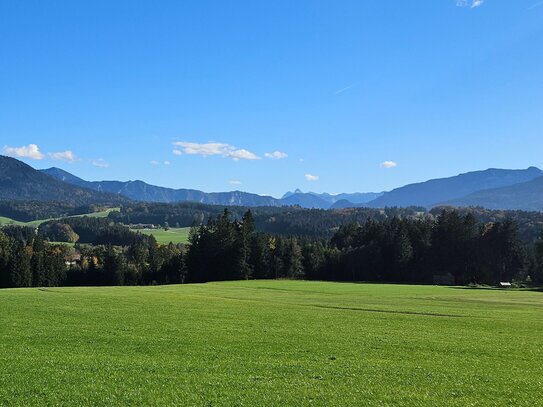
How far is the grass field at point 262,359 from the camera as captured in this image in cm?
1619

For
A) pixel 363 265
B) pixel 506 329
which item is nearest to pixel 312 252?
pixel 363 265

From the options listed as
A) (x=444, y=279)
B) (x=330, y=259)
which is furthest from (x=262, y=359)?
(x=330, y=259)

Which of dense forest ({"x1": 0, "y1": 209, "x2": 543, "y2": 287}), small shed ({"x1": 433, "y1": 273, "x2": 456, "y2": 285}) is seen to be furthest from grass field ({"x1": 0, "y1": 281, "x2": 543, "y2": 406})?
small shed ({"x1": 433, "y1": 273, "x2": 456, "y2": 285})

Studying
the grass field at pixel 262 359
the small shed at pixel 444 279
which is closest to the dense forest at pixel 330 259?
the small shed at pixel 444 279

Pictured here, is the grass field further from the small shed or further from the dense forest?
the small shed

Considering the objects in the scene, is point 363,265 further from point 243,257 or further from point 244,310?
point 244,310

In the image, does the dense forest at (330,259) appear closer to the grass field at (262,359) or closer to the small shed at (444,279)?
the small shed at (444,279)

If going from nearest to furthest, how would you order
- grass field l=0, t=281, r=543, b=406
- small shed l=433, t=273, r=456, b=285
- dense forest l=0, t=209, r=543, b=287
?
grass field l=0, t=281, r=543, b=406
dense forest l=0, t=209, r=543, b=287
small shed l=433, t=273, r=456, b=285

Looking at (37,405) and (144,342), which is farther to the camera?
(144,342)

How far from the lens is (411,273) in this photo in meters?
134

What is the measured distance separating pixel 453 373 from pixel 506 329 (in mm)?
17640

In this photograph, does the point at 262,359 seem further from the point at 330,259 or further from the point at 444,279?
the point at 330,259

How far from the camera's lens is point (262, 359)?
22.2 m

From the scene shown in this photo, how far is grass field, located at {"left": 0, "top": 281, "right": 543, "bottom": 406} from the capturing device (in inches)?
637
